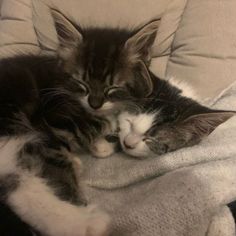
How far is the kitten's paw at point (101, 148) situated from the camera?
1.27 m

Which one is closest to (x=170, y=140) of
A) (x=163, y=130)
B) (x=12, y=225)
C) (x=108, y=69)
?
(x=163, y=130)

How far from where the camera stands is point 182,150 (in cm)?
117

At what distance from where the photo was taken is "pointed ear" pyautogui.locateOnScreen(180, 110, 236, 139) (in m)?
1.10

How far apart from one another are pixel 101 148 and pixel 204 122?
379 millimetres

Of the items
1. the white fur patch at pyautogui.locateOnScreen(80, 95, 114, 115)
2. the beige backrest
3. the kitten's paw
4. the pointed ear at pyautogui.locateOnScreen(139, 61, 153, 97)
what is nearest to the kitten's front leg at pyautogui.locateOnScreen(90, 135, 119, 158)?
the kitten's paw

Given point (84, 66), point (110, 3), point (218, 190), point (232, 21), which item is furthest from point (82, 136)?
point (232, 21)

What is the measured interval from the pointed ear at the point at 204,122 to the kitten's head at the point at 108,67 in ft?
0.60

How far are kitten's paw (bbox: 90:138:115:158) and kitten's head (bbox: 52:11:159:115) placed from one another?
108mm

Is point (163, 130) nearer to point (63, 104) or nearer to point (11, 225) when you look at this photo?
point (63, 104)

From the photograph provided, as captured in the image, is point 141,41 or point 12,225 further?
point 141,41

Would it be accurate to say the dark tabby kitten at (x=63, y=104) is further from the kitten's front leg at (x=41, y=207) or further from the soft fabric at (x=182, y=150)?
the soft fabric at (x=182, y=150)

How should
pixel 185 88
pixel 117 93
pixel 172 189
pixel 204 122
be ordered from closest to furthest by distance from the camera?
pixel 172 189 → pixel 204 122 → pixel 117 93 → pixel 185 88

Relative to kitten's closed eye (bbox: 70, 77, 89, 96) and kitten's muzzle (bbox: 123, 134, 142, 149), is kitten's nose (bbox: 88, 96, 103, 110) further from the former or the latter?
kitten's muzzle (bbox: 123, 134, 142, 149)

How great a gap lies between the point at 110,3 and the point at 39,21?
0.38m
